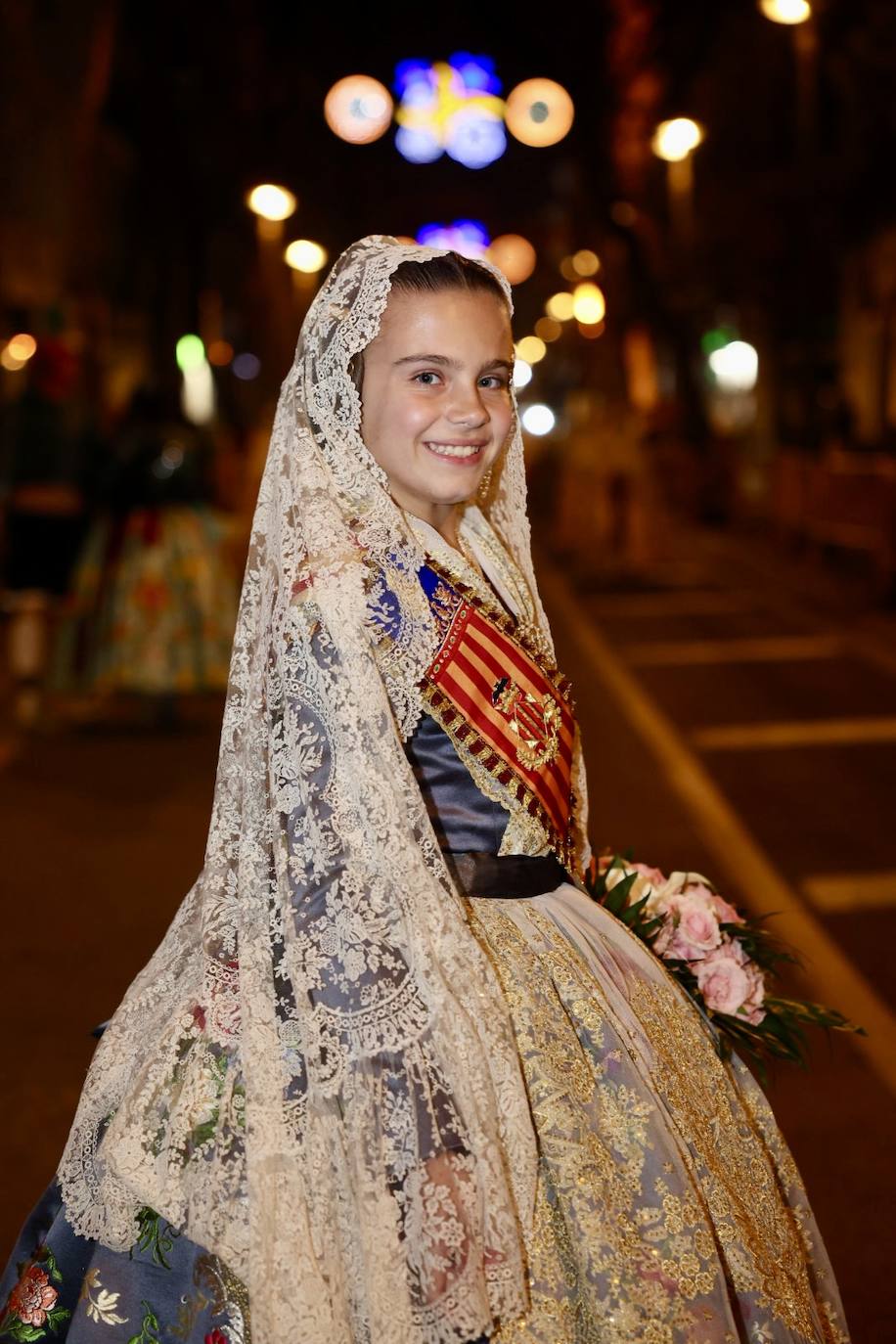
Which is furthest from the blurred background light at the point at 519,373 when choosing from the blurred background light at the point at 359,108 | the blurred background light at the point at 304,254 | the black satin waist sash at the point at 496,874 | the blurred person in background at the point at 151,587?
the blurred background light at the point at 359,108

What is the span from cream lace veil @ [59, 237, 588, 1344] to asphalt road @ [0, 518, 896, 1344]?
1503mm

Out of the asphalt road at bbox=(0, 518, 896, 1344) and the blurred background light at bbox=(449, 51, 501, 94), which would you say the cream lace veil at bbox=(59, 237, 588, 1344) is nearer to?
the asphalt road at bbox=(0, 518, 896, 1344)

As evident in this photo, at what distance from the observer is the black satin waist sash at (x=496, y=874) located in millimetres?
2283

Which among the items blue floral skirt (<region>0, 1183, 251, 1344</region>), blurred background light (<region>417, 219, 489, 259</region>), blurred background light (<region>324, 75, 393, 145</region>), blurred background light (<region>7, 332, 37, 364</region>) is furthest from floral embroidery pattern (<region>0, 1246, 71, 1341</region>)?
blurred background light (<region>417, 219, 489, 259</region>)

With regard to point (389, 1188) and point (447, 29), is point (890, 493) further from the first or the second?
point (447, 29)

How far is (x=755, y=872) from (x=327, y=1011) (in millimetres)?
4390

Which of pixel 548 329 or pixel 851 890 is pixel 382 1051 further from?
pixel 548 329

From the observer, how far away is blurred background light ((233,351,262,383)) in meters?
33.2

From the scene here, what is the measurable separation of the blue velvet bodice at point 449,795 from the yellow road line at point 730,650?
896 cm

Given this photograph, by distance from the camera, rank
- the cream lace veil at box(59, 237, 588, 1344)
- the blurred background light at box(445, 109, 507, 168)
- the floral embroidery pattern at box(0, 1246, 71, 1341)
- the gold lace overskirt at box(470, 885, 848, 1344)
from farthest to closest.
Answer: the blurred background light at box(445, 109, 507, 168), the floral embroidery pattern at box(0, 1246, 71, 1341), the gold lace overskirt at box(470, 885, 848, 1344), the cream lace veil at box(59, 237, 588, 1344)

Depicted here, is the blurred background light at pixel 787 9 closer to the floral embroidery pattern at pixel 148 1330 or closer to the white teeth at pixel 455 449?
the white teeth at pixel 455 449

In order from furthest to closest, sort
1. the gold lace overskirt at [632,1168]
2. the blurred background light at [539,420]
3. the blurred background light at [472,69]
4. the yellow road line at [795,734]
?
the blurred background light at [539,420] < the blurred background light at [472,69] < the yellow road line at [795,734] < the gold lace overskirt at [632,1168]

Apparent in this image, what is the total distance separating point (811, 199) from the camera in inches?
886

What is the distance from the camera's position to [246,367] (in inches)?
1350
